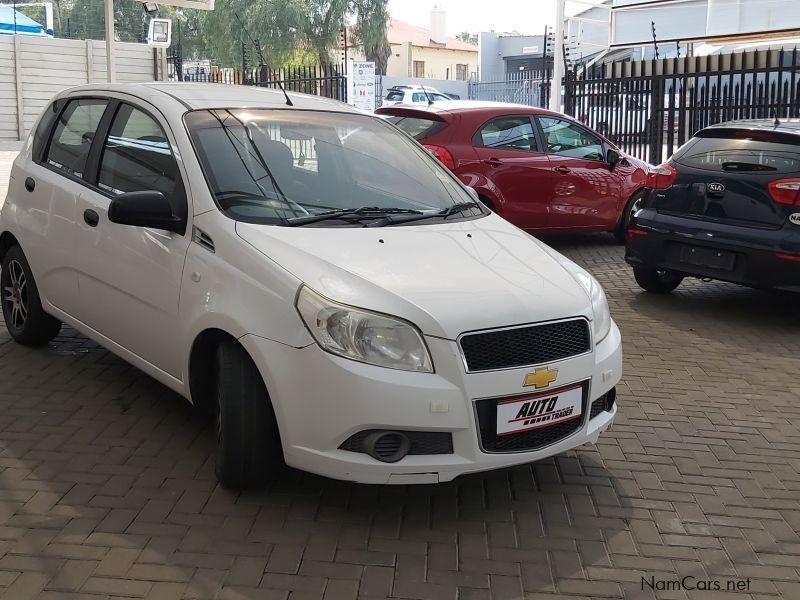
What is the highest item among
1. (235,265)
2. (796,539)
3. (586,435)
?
(235,265)

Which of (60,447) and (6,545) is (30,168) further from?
(6,545)

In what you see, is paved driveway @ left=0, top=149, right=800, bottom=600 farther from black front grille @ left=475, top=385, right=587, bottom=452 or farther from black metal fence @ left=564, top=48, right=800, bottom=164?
black metal fence @ left=564, top=48, right=800, bottom=164

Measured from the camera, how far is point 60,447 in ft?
A: 15.0

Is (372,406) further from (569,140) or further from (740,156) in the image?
(569,140)

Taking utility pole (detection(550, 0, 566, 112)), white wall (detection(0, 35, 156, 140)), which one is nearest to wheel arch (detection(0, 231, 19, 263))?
utility pole (detection(550, 0, 566, 112))

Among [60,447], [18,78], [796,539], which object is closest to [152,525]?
[60,447]

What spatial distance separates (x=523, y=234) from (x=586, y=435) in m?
1.18

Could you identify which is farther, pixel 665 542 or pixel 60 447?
pixel 60 447

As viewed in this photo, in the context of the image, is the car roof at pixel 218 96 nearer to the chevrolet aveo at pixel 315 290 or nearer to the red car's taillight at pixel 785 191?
the chevrolet aveo at pixel 315 290

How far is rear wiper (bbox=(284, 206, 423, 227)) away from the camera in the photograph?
13.9 feet

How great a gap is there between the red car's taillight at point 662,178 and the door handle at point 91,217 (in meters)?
4.61

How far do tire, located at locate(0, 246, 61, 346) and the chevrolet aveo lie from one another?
34 centimetres

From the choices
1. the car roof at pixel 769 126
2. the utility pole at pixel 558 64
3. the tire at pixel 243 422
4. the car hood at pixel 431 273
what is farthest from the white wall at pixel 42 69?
the tire at pixel 243 422

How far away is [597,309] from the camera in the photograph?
13.7 feet
